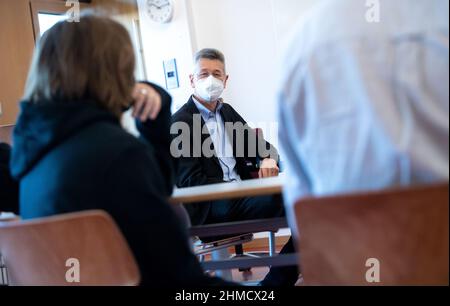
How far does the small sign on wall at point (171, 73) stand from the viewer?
4.49 metres

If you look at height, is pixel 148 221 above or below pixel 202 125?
below

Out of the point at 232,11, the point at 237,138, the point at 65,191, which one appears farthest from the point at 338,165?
the point at 232,11

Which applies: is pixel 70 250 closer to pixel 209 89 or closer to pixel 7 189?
pixel 7 189

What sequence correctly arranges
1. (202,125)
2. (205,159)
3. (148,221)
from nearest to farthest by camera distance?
(148,221) → (205,159) → (202,125)

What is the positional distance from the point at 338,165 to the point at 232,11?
11.9ft

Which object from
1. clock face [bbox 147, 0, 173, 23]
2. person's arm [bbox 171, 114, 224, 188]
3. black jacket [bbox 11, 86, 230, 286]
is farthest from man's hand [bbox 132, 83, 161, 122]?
clock face [bbox 147, 0, 173, 23]

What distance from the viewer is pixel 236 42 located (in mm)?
4340

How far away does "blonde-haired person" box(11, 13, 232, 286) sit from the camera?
1.05 meters

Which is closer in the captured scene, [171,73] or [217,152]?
[217,152]

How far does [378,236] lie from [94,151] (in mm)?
604

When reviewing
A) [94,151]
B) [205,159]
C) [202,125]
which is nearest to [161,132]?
[94,151]

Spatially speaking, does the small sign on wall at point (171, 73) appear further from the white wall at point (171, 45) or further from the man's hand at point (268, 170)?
the man's hand at point (268, 170)

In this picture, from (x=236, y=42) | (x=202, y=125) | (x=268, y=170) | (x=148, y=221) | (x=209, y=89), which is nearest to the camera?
(x=148, y=221)

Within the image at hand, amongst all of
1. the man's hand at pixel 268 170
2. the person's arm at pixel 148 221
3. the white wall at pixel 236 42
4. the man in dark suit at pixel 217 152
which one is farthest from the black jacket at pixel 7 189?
the white wall at pixel 236 42
